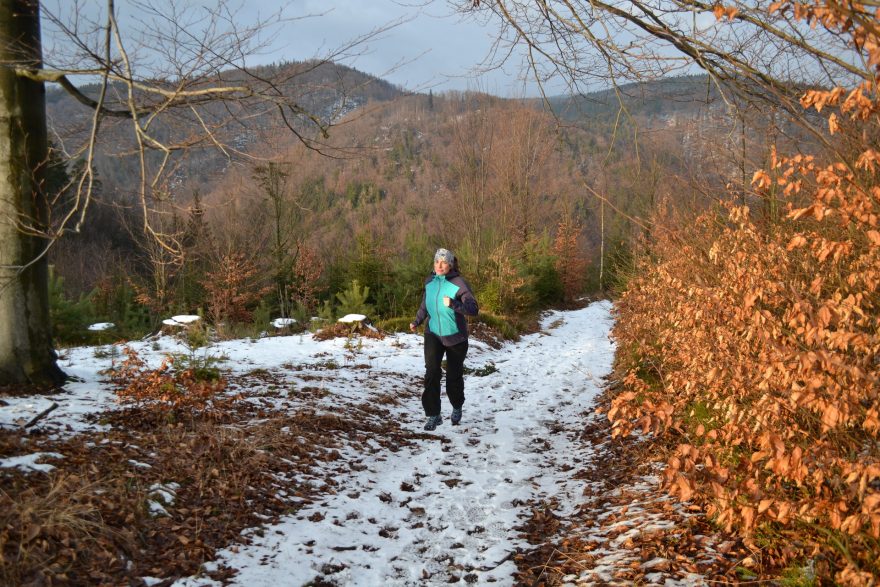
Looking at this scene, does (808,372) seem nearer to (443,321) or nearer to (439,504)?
(439,504)

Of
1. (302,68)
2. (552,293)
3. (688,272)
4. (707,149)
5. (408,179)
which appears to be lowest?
(552,293)

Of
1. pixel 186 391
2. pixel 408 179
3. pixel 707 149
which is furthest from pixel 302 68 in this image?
pixel 408 179

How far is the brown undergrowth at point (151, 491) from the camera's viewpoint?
2998 mm

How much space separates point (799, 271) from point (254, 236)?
62.5ft

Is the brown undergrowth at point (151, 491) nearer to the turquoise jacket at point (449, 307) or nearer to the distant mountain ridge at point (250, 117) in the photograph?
the turquoise jacket at point (449, 307)

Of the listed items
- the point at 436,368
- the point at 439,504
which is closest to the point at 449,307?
the point at 436,368

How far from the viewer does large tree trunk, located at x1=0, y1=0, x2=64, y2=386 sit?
5.09m

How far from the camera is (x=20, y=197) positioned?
5.20m

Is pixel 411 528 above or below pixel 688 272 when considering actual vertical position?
below

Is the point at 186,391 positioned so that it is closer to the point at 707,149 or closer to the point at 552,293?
the point at 707,149

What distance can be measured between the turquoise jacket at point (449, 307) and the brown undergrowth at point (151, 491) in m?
1.70

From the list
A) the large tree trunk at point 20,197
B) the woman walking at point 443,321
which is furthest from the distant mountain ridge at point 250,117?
the woman walking at point 443,321

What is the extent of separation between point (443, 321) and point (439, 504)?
2411mm

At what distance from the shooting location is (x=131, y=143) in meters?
5.02
